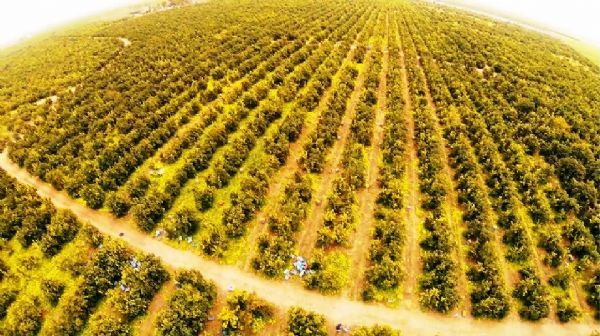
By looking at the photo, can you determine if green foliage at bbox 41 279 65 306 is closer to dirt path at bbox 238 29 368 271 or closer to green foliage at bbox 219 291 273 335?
green foliage at bbox 219 291 273 335

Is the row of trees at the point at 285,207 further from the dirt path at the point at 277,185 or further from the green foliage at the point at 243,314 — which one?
the green foliage at the point at 243,314

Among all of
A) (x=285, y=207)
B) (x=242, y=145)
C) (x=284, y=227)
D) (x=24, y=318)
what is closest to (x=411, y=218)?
(x=285, y=207)

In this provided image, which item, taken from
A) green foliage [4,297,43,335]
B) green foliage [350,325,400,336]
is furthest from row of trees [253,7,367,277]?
green foliage [4,297,43,335]

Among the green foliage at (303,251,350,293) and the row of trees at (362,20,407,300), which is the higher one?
the row of trees at (362,20,407,300)

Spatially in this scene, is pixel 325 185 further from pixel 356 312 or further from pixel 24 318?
pixel 24 318

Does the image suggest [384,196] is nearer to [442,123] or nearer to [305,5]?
[442,123]

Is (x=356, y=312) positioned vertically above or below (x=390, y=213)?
below

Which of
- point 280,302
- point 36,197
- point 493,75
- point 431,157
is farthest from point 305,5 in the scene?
point 280,302
